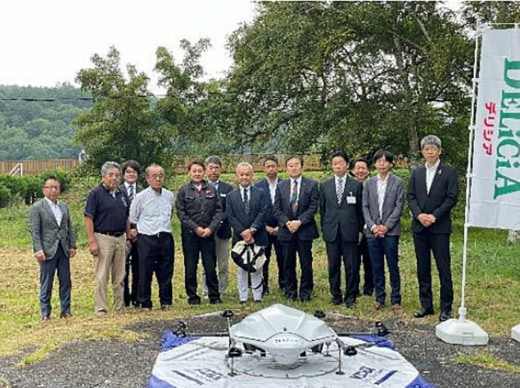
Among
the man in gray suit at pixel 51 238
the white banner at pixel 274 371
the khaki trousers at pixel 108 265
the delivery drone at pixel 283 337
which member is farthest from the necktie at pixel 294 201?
the delivery drone at pixel 283 337

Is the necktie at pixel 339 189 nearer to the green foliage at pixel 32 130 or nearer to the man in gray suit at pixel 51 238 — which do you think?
the man in gray suit at pixel 51 238

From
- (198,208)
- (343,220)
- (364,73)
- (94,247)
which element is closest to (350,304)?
(343,220)

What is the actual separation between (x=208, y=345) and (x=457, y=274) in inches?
272

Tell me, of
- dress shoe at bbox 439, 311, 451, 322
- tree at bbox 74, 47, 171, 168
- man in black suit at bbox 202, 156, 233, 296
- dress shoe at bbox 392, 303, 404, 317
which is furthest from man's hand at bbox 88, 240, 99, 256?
tree at bbox 74, 47, 171, 168

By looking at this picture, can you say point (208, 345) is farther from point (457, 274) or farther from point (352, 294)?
point (457, 274)

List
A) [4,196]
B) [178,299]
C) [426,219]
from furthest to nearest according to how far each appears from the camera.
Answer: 1. [4,196]
2. [178,299]
3. [426,219]

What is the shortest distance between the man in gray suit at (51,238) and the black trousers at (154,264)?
73 centimetres

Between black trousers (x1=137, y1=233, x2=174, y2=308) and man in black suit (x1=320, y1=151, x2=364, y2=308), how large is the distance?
67.7 inches

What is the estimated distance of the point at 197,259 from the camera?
816 centimetres

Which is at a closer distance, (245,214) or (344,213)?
(344,213)

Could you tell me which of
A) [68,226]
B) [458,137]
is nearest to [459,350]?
[68,226]

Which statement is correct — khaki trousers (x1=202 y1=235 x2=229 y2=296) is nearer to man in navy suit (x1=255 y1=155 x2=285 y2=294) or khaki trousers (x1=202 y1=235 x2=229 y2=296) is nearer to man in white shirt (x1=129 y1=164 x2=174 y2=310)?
man in navy suit (x1=255 y1=155 x2=285 y2=294)

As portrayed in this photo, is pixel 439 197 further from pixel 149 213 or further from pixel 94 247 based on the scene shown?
pixel 94 247

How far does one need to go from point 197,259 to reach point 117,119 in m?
11.8
